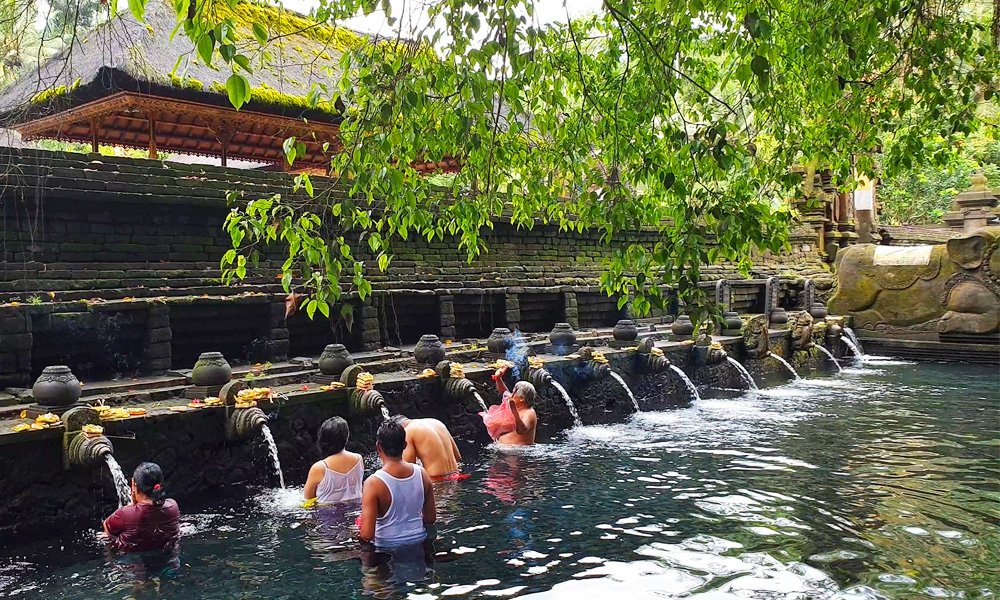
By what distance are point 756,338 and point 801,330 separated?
2004mm

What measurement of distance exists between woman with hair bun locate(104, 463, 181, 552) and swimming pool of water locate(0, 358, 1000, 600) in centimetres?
21

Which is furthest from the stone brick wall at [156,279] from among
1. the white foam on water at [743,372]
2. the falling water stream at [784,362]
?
the falling water stream at [784,362]

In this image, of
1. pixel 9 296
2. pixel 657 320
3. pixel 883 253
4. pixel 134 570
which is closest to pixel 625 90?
pixel 134 570

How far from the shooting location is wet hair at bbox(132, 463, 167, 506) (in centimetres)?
529

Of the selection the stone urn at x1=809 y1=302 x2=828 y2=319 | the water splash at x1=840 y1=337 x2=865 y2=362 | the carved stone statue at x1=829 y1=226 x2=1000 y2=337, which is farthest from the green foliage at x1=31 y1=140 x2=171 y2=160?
the carved stone statue at x1=829 y1=226 x2=1000 y2=337

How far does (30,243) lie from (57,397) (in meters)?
3.22

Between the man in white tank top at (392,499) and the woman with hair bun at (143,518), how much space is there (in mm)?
1397

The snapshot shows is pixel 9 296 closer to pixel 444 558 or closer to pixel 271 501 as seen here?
pixel 271 501

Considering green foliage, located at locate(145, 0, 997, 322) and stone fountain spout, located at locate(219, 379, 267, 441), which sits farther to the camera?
stone fountain spout, located at locate(219, 379, 267, 441)

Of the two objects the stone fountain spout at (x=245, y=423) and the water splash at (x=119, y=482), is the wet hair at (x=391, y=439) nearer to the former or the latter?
the stone fountain spout at (x=245, y=423)

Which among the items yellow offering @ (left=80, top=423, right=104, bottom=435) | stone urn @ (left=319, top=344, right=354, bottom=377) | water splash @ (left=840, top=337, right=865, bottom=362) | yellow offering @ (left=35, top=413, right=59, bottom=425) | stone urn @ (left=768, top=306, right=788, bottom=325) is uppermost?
stone urn @ (left=319, top=344, right=354, bottom=377)

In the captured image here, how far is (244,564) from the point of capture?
5.37m

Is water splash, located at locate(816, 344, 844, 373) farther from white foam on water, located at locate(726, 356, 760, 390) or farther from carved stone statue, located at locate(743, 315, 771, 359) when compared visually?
white foam on water, located at locate(726, 356, 760, 390)

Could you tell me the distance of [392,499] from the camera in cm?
536
